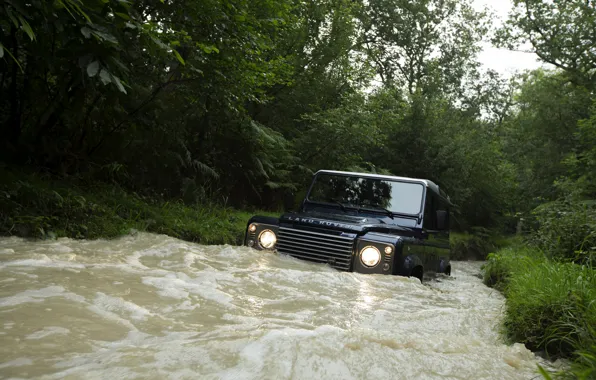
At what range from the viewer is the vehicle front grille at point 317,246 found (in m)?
5.21

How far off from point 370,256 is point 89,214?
3597 mm

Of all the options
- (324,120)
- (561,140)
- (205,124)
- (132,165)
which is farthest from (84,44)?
(561,140)

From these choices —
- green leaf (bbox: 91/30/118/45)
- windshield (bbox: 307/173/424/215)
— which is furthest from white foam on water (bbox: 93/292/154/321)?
windshield (bbox: 307/173/424/215)

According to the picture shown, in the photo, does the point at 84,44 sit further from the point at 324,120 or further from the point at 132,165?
the point at 324,120

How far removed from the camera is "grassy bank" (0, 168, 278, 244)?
18.0ft

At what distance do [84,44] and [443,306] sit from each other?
3866mm

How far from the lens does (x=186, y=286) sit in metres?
4.01

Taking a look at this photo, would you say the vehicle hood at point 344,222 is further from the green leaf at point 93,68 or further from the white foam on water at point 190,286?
the green leaf at point 93,68

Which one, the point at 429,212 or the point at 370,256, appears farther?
the point at 429,212

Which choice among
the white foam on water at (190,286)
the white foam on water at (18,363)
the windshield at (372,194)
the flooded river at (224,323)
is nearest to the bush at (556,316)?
the flooded river at (224,323)

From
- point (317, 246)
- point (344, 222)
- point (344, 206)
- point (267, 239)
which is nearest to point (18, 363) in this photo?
point (317, 246)

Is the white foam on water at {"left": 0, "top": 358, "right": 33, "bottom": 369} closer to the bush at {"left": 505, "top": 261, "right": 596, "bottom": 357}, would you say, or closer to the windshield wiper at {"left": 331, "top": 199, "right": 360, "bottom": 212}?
the bush at {"left": 505, "top": 261, "right": 596, "bottom": 357}

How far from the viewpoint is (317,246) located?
5.38m

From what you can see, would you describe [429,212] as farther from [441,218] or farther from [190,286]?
[190,286]
